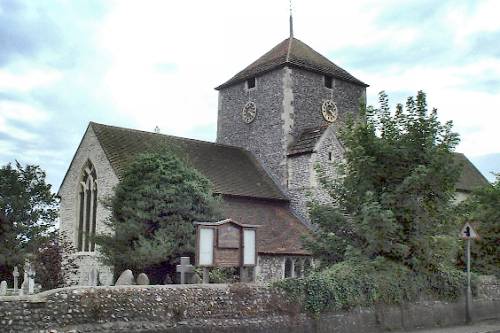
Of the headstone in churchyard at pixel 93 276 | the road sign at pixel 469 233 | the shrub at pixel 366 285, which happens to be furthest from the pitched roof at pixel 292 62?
the shrub at pixel 366 285

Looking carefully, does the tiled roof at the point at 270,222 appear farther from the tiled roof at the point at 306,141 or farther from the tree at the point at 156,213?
the tree at the point at 156,213

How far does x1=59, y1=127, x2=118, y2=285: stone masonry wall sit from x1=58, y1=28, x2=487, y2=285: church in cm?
5

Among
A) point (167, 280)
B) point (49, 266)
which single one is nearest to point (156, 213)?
point (167, 280)

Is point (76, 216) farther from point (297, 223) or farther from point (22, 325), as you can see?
point (22, 325)

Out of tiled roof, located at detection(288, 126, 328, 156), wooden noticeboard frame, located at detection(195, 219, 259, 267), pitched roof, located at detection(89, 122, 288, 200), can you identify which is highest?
tiled roof, located at detection(288, 126, 328, 156)

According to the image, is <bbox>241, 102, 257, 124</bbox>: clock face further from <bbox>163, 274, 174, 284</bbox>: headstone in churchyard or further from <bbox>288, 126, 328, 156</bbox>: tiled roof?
<bbox>163, 274, 174, 284</bbox>: headstone in churchyard

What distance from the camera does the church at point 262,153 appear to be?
25.3m

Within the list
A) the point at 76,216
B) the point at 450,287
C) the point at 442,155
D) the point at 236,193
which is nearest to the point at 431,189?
the point at 442,155

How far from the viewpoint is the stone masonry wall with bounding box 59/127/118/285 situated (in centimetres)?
2475

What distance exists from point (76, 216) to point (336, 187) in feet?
50.1

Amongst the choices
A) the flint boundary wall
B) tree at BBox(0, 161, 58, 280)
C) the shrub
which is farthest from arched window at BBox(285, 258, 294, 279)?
tree at BBox(0, 161, 58, 280)

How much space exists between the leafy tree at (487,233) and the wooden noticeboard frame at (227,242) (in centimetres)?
897

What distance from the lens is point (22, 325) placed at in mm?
9078

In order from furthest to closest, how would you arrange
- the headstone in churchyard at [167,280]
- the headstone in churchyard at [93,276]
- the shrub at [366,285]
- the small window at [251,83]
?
1. the small window at [251,83]
2. the headstone in churchyard at [93,276]
3. the headstone in churchyard at [167,280]
4. the shrub at [366,285]
